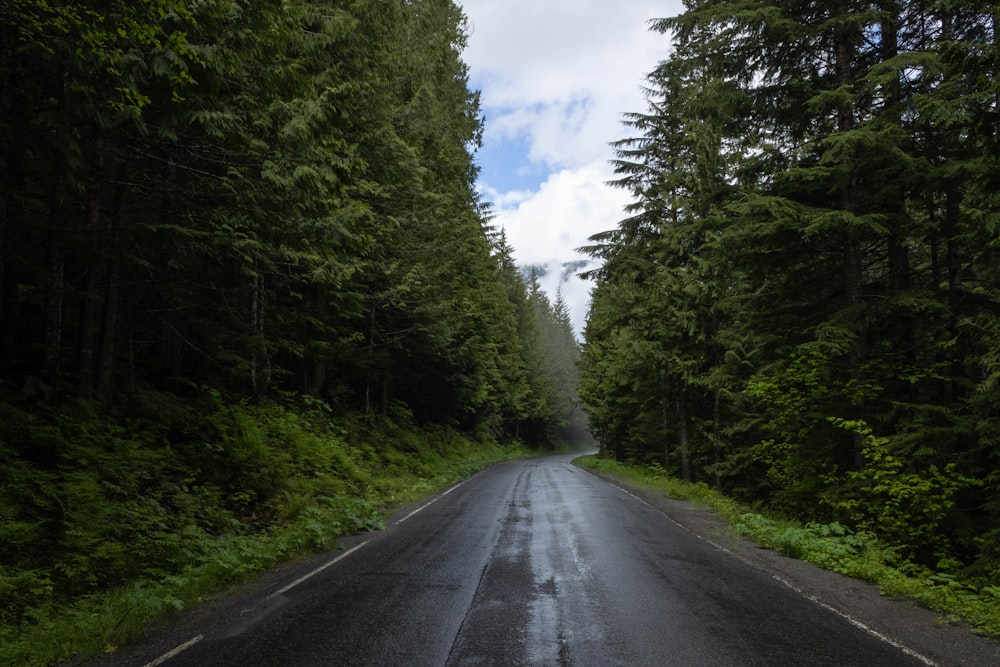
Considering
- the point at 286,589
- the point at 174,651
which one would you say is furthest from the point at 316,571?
the point at 174,651

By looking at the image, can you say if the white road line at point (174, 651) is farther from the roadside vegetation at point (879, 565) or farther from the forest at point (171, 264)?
the roadside vegetation at point (879, 565)

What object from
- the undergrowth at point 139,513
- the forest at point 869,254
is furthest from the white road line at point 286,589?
the forest at point 869,254

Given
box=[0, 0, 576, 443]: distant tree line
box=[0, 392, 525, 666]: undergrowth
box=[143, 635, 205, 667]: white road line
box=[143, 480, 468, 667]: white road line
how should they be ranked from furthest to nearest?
box=[0, 0, 576, 443]: distant tree line
box=[0, 392, 525, 666]: undergrowth
box=[143, 480, 468, 667]: white road line
box=[143, 635, 205, 667]: white road line

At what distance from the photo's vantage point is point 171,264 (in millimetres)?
10578

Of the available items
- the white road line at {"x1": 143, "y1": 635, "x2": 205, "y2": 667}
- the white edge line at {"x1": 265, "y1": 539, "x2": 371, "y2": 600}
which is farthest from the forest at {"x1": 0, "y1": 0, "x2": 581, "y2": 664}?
the white road line at {"x1": 143, "y1": 635, "x2": 205, "y2": 667}

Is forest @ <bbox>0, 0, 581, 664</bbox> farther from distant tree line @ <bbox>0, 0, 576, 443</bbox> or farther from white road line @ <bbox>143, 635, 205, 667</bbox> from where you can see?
white road line @ <bbox>143, 635, 205, 667</bbox>

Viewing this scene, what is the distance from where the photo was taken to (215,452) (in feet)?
36.2

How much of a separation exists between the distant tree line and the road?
556cm

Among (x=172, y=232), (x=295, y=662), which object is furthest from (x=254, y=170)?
(x=295, y=662)

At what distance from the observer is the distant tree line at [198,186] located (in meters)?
7.59

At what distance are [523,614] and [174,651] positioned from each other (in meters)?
3.15

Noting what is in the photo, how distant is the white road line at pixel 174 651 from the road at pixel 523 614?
2cm

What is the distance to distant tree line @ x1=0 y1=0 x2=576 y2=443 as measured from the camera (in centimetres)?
759

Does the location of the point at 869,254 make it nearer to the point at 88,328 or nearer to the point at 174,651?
the point at 174,651
